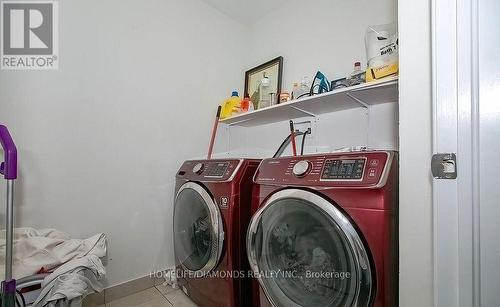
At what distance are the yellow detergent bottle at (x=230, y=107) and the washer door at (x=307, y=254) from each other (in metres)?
1.06

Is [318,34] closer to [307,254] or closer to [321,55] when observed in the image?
[321,55]

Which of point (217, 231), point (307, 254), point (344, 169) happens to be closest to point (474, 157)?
point (344, 169)

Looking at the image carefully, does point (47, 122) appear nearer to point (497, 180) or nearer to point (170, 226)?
point (170, 226)

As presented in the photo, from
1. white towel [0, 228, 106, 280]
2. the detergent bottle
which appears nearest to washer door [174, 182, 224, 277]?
white towel [0, 228, 106, 280]

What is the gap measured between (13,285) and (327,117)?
1830 millimetres

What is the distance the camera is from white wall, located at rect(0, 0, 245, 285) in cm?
141

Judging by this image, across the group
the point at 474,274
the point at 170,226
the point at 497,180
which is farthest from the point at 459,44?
the point at 170,226

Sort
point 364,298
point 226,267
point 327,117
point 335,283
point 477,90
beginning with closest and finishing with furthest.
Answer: point 477,90 < point 364,298 < point 335,283 < point 226,267 < point 327,117

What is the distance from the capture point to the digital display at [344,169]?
0.87 metres

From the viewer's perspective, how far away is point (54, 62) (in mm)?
1470

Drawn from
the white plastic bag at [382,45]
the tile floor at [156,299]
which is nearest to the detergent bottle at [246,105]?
the white plastic bag at [382,45]

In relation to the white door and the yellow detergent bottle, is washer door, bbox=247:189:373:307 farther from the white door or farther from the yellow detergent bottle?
the yellow detergent bottle

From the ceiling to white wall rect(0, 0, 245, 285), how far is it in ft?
0.43

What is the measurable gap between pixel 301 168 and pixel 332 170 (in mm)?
136
